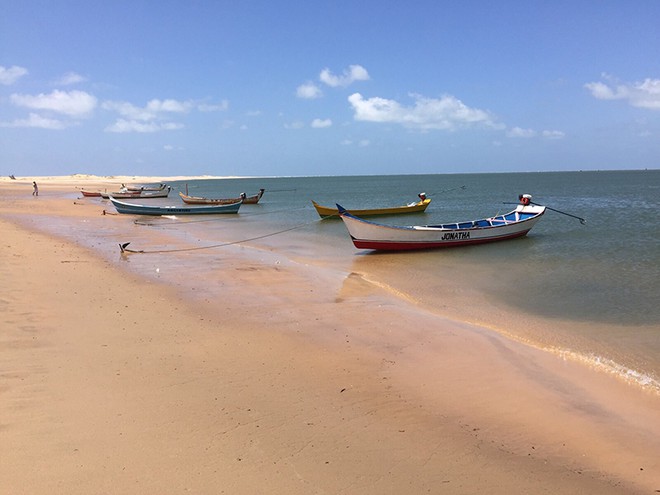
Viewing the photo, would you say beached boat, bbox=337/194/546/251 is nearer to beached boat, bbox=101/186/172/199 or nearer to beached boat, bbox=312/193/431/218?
beached boat, bbox=312/193/431/218

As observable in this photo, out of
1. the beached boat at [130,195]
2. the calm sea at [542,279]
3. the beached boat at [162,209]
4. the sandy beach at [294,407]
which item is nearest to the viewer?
the sandy beach at [294,407]

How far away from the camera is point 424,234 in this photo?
1723 cm

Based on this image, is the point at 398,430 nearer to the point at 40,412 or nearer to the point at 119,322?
the point at 40,412

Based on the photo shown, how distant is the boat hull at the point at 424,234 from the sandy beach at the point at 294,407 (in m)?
8.42

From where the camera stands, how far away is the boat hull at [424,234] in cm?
1650

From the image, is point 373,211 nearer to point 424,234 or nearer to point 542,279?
point 424,234

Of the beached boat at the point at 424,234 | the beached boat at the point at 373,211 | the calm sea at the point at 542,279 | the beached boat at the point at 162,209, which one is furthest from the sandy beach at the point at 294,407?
the beached boat at the point at 162,209

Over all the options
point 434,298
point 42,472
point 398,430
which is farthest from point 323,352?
point 434,298

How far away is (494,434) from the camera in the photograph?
4.38 metres

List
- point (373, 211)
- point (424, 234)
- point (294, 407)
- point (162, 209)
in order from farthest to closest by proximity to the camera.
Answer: point (162, 209), point (373, 211), point (424, 234), point (294, 407)

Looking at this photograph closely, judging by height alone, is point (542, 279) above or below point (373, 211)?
below

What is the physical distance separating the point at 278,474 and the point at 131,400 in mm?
1929

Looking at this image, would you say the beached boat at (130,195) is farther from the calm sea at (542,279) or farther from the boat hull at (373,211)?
the calm sea at (542,279)

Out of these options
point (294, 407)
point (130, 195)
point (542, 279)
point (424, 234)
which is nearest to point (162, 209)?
point (130, 195)
